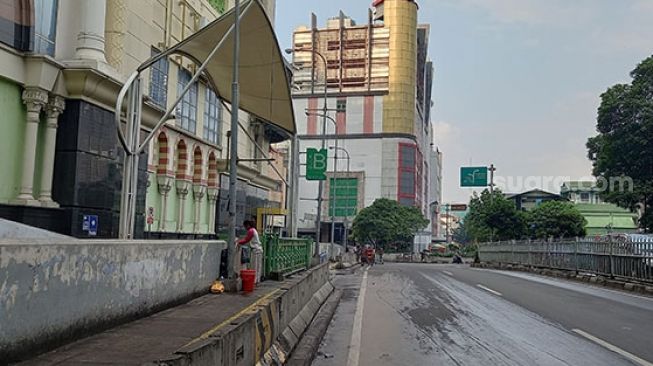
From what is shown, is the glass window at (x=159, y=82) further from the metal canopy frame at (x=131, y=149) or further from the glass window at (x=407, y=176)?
the glass window at (x=407, y=176)

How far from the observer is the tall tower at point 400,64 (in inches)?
3652

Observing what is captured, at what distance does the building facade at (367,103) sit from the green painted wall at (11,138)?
251 feet

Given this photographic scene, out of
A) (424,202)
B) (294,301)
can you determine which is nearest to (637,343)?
(294,301)

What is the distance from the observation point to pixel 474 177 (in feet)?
189

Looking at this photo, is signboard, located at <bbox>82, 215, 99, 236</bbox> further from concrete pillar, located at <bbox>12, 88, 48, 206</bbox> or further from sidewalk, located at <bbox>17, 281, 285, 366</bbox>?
sidewalk, located at <bbox>17, 281, 285, 366</bbox>

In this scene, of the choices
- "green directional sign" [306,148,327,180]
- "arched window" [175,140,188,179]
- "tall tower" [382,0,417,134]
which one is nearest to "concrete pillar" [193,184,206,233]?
"arched window" [175,140,188,179]

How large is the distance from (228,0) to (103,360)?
24.2 m

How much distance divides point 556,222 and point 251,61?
37.2 m

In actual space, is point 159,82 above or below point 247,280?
above

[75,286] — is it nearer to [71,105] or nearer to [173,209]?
[71,105]

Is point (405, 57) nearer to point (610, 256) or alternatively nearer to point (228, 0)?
point (228, 0)

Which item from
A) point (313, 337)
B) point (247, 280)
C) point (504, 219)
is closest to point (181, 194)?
point (247, 280)

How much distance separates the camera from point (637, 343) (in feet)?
29.9

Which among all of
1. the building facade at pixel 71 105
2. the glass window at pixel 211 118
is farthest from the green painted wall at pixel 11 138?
the glass window at pixel 211 118
